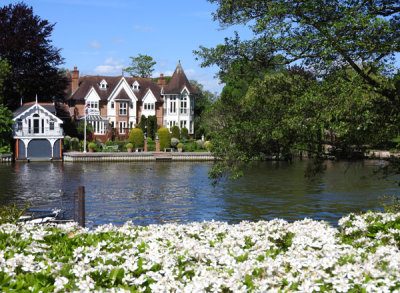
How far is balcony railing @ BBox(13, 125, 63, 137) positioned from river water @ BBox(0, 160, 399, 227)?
8826 mm

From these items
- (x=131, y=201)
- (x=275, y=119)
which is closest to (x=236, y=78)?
(x=275, y=119)

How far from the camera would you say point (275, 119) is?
16.1 metres

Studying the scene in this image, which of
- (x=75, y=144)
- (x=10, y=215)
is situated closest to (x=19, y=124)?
(x=75, y=144)

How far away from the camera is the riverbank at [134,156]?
56.5 meters

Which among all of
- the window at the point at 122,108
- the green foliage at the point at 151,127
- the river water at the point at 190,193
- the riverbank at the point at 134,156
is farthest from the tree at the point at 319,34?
the window at the point at 122,108

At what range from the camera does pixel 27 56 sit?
6022cm

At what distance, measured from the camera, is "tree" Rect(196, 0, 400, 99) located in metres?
13.6

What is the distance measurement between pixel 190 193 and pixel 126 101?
152 ft

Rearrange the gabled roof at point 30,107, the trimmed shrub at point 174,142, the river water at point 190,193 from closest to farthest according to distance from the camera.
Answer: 1. the river water at point 190,193
2. the gabled roof at point 30,107
3. the trimmed shrub at point 174,142

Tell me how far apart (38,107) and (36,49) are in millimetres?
7840

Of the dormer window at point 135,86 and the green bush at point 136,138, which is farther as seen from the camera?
the dormer window at point 135,86

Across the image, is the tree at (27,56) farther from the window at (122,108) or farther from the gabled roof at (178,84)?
the gabled roof at (178,84)

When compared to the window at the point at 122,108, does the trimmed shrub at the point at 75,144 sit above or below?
below

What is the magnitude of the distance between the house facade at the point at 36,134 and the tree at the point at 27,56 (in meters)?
3.57
